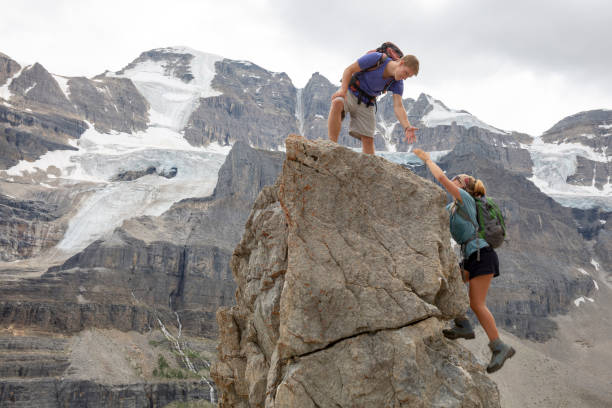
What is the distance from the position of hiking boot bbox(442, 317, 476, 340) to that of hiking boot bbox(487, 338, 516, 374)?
1.52 ft

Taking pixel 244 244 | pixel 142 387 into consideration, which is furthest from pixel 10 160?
pixel 244 244

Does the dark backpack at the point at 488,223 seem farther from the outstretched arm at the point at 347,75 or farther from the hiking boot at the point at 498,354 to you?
the outstretched arm at the point at 347,75

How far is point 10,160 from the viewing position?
143 meters

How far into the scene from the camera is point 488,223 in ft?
25.5

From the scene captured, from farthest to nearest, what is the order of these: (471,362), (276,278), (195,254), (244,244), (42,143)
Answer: (42,143), (195,254), (244,244), (276,278), (471,362)

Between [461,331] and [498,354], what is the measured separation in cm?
70

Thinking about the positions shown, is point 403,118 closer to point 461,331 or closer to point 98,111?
point 461,331

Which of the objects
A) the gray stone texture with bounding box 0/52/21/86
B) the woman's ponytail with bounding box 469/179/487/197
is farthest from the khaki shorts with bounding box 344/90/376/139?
the gray stone texture with bounding box 0/52/21/86

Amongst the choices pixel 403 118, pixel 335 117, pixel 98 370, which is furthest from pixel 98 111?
pixel 403 118

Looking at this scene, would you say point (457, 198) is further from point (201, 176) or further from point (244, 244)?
point (201, 176)

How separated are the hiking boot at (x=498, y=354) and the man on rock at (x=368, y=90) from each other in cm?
364

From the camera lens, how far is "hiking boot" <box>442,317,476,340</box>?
7.32 m

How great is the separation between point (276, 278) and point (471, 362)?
3.54m

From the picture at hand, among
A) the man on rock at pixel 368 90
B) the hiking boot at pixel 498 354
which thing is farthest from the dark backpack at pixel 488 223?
the man on rock at pixel 368 90
